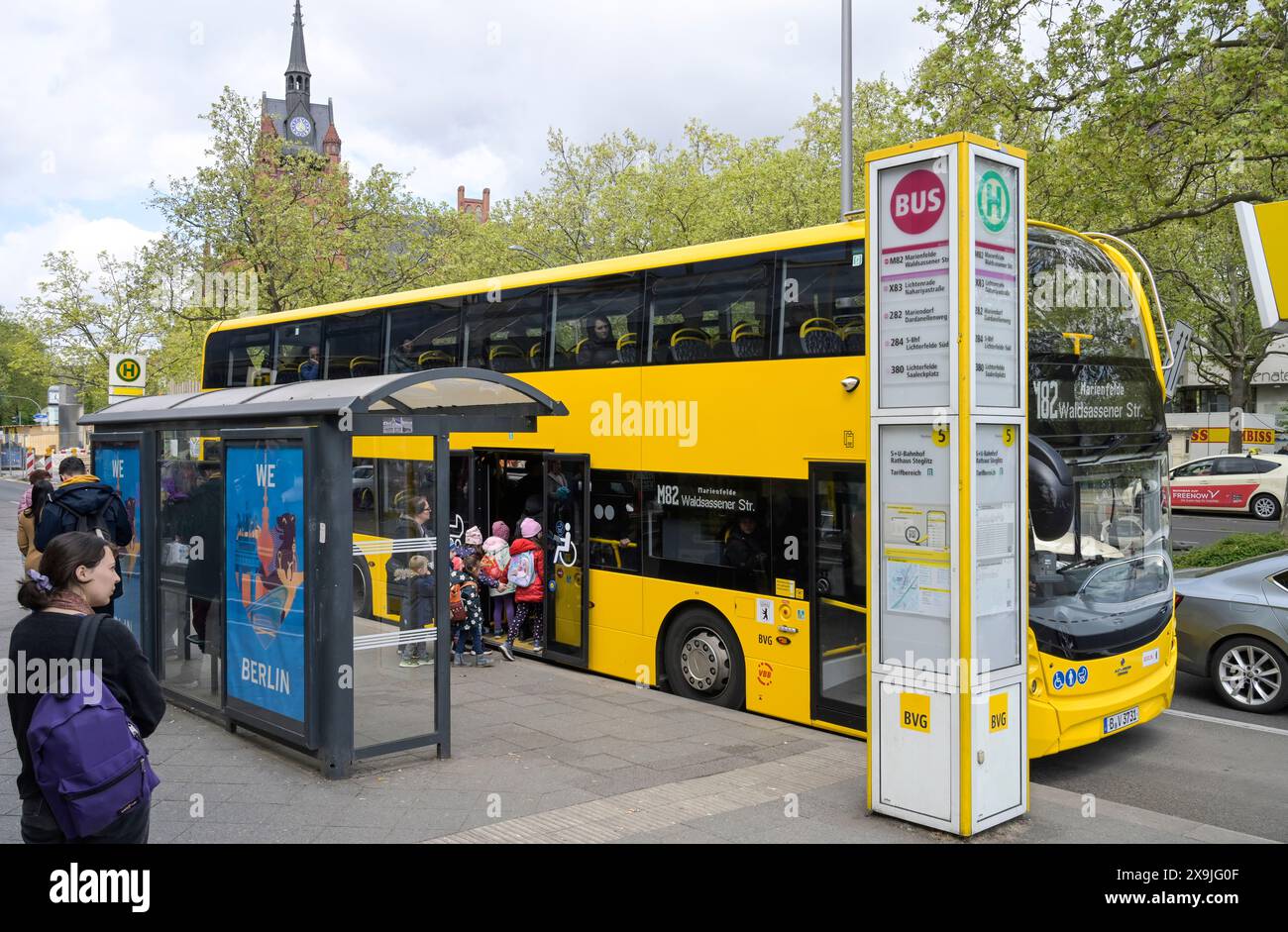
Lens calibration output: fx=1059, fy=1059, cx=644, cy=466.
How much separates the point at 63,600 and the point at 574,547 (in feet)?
23.5

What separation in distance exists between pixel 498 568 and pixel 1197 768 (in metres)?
6.59

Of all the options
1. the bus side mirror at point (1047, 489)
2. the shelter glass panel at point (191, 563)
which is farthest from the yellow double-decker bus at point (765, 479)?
the shelter glass panel at point (191, 563)

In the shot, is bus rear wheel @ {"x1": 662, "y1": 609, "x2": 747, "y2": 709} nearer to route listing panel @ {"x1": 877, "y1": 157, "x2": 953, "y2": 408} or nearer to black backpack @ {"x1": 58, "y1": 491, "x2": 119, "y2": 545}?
route listing panel @ {"x1": 877, "y1": 157, "x2": 953, "y2": 408}

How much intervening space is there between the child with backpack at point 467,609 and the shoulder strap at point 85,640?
7044 mm

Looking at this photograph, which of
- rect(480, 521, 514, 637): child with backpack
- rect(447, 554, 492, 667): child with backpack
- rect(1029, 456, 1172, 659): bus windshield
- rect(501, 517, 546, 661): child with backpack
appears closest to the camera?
rect(1029, 456, 1172, 659): bus windshield

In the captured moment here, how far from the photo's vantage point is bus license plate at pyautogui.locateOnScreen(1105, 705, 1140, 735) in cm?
753

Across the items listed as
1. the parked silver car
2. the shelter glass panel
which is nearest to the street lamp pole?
the parked silver car

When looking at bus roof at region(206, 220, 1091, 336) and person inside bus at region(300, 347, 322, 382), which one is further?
person inside bus at region(300, 347, 322, 382)

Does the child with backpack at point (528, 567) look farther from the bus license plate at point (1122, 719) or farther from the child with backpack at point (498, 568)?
the bus license plate at point (1122, 719)

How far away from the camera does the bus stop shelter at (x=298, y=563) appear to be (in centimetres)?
674

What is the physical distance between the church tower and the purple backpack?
87.7 metres

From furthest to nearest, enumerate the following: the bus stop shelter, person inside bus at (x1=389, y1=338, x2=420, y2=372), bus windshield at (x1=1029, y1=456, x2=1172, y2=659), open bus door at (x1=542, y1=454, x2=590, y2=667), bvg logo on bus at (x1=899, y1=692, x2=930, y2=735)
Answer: person inside bus at (x1=389, y1=338, x2=420, y2=372) < open bus door at (x1=542, y1=454, x2=590, y2=667) < bus windshield at (x1=1029, y1=456, x2=1172, y2=659) < the bus stop shelter < bvg logo on bus at (x1=899, y1=692, x2=930, y2=735)

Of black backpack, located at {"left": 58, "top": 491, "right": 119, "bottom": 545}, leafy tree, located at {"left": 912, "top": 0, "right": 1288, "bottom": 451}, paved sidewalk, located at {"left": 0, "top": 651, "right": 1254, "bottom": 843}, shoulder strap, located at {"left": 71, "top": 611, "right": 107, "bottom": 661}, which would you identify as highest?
leafy tree, located at {"left": 912, "top": 0, "right": 1288, "bottom": 451}

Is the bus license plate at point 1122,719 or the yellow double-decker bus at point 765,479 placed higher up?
the yellow double-decker bus at point 765,479
